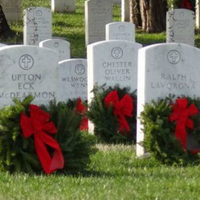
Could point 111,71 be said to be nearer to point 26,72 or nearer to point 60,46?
point 26,72

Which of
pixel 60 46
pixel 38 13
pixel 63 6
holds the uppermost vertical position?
pixel 63 6

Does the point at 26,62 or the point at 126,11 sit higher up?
the point at 126,11

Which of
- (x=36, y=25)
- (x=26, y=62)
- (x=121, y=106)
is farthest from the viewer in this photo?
(x=36, y=25)

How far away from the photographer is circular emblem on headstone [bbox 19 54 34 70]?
8.77 metres

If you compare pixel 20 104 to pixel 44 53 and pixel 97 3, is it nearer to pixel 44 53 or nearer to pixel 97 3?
pixel 44 53

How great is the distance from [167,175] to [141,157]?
1.27m

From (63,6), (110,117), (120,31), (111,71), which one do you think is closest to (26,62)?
(110,117)

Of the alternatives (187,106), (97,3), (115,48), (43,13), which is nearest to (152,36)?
(97,3)

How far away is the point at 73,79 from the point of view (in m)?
12.8

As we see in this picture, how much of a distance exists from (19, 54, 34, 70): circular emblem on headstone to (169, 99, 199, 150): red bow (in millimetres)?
1663

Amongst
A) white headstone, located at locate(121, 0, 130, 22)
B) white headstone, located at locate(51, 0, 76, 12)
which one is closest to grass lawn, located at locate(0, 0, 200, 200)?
white headstone, located at locate(121, 0, 130, 22)

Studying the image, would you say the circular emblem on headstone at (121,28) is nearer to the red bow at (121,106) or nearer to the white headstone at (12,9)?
the red bow at (121,106)

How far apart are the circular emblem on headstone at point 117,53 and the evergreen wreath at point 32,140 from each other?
296cm

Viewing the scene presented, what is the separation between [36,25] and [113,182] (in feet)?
41.2
